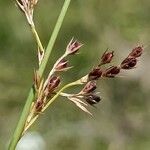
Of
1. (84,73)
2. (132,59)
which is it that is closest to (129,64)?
(132,59)

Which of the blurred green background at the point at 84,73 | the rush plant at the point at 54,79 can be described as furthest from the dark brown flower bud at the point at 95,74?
the blurred green background at the point at 84,73

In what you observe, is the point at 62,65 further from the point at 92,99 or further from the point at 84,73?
the point at 84,73

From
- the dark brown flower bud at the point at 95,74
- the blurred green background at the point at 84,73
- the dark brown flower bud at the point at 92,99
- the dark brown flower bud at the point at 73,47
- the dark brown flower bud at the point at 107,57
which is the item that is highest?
the dark brown flower bud at the point at 73,47

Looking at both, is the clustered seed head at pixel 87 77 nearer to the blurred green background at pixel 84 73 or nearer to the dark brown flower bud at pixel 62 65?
the dark brown flower bud at pixel 62 65

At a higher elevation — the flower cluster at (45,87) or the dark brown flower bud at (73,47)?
the dark brown flower bud at (73,47)

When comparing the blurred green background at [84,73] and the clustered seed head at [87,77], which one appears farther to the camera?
the blurred green background at [84,73]

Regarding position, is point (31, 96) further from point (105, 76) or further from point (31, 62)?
point (31, 62)
